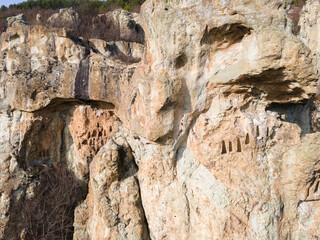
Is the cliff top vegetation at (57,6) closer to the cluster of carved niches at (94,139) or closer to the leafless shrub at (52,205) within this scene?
the cluster of carved niches at (94,139)

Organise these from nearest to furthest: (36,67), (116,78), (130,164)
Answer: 1. (130,164)
2. (116,78)
3. (36,67)

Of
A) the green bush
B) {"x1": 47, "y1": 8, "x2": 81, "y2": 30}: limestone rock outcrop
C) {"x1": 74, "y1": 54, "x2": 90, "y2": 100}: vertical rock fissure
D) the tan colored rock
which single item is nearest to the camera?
the tan colored rock

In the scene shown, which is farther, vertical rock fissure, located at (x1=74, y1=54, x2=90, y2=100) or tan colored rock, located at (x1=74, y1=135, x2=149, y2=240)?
vertical rock fissure, located at (x1=74, y1=54, x2=90, y2=100)

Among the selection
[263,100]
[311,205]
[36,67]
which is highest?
[36,67]

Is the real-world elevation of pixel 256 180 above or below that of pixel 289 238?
above

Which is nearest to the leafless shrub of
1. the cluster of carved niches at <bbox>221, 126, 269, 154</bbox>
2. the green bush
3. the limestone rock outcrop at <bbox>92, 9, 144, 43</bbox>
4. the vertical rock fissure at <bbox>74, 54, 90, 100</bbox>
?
the vertical rock fissure at <bbox>74, 54, 90, 100</bbox>

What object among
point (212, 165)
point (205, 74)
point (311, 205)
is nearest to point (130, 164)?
point (212, 165)

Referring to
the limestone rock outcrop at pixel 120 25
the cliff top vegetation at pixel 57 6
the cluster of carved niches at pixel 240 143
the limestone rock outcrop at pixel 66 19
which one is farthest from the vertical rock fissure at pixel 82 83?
the cliff top vegetation at pixel 57 6

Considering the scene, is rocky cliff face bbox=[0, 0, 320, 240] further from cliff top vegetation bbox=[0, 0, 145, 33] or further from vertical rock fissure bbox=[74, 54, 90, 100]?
cliff top vegetation bbox=[0, 0, 145, 33]

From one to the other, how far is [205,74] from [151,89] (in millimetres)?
838

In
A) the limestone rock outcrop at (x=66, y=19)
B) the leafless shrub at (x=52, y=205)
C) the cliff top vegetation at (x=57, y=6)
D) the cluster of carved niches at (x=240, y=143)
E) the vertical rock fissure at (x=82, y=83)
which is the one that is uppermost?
the cliff top vegetation at (x=57, y=6)

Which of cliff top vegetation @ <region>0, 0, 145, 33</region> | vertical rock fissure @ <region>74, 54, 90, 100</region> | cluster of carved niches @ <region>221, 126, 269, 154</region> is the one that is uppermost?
cliff top vegetation @ <region>0, 0, 145, 33</region>

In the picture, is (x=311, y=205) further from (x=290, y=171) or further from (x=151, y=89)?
(x=151, y=89)

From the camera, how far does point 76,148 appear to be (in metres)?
6.30
